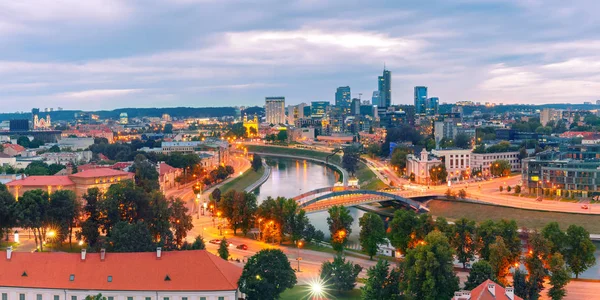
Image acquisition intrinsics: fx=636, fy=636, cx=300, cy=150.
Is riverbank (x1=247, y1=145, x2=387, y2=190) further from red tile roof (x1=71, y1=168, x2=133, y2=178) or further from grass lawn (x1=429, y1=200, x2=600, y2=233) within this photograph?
red tile roof (x1=71, y1=168, x2=133, y2=178)

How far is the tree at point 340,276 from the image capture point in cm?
2470

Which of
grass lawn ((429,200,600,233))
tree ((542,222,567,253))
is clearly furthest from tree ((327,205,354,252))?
grass lawn ((429,200,600,233))

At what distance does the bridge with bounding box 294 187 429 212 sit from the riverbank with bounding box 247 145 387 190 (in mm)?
10104

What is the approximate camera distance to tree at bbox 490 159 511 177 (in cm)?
6297

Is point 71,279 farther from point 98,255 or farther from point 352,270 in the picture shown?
point 352,270

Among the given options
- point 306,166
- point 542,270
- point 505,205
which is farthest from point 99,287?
point 306,166

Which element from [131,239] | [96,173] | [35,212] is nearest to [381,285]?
[131,239]

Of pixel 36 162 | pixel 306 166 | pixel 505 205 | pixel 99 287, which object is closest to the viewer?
pixel 99 287

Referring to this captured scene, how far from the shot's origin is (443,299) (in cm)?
2289

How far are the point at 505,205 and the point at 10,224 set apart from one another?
32300 mm

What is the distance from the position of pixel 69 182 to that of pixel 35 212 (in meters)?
14.2

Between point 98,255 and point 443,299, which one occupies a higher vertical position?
point 98,255

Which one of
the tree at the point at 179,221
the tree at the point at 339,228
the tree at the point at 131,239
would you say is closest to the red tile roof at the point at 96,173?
the tree at the point at 179,221

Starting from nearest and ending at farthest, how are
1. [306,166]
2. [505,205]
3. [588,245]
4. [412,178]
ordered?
[588,245], [505,205], [412,178], [306,166]
